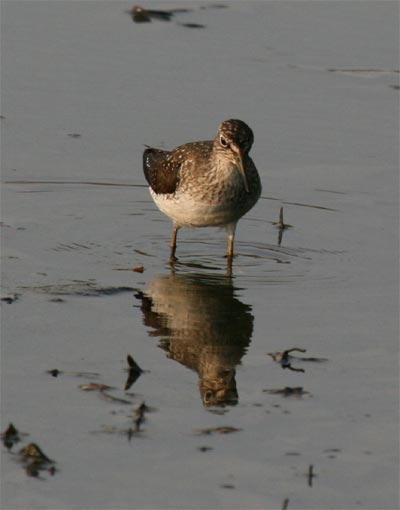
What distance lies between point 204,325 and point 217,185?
8.31ft

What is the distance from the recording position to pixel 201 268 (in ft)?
42.1

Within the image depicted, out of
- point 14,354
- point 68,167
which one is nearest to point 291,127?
point 68,167

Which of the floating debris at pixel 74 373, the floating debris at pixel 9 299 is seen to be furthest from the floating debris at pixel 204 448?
the floating debris at pixel 9 299

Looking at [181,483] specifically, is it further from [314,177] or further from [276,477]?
[314,177]

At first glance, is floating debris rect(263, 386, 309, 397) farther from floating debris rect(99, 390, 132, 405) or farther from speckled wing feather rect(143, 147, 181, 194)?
speckled wing feather rect(143, 147, 181, 194)

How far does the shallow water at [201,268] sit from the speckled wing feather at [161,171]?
58cm

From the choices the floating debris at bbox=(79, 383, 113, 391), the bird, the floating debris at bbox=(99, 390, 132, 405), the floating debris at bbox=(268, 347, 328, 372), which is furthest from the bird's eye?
the floating debris at bbox=(99, 390, 132, 405)

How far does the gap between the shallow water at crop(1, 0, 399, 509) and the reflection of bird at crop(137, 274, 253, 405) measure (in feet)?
0.09

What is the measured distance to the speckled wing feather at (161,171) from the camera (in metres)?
13.5

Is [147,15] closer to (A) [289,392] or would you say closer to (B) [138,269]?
(B) [138,269]

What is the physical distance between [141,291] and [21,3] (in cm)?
1128

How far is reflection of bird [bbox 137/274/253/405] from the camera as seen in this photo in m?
9.60

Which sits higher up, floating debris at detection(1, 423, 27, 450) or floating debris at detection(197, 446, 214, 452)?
floating debris at detection(197, 446, 214, 452)

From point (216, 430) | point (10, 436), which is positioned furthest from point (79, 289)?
point (10, 436)
